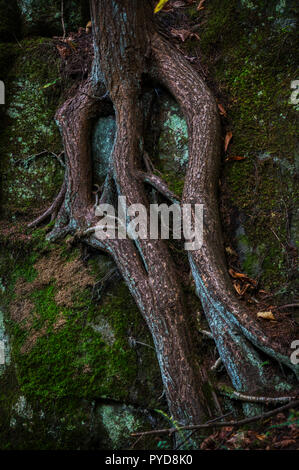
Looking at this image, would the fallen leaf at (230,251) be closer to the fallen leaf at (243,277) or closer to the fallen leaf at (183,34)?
the fallen leaf at (243,277)

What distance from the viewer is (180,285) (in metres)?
3.29

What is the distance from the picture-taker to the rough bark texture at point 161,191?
2785mm

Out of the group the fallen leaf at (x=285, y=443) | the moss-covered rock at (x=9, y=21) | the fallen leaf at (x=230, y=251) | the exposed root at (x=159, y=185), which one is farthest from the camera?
the moss-covered rock at (x=9, y=21)

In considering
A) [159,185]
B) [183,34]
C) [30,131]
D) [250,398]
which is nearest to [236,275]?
[250,398]

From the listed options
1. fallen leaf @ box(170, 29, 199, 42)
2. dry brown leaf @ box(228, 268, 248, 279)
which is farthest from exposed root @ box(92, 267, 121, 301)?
fallen leaf @ box(170, 29, 199, 42)

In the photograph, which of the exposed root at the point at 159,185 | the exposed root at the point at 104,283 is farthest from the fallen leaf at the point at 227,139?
the exposed root at the point at 104,283

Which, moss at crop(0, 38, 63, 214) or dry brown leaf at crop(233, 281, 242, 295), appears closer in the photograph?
dry brown leaf at crop(233, 281, 242, 295)

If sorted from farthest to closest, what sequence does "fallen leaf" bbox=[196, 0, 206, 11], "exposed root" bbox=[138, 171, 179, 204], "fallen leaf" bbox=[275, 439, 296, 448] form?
"fallen leaf" bbox=[196, 0, 206, 11]
"exposed root" bbox=[138, 171, 179, 204]
"fallen leaf" bbox=[275, 439, 296, 448]

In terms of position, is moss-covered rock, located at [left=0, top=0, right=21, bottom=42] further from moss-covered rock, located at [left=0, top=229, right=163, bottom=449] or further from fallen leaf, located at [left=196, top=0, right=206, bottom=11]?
moss-covered rock, located at [left=0, top=229, right=163, bottom=449]

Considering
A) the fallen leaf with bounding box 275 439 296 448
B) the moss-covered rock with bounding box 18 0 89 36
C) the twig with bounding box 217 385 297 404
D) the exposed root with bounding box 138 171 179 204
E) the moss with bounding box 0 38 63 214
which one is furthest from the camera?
the moss-covered rock with bounding box 18 0 89 36

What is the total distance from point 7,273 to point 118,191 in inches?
66.7

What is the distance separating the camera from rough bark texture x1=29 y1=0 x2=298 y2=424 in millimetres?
2785

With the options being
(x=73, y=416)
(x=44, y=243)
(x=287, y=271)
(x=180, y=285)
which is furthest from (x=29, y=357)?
(x=287, y=271)

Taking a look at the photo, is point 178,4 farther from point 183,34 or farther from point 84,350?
point 84,350
